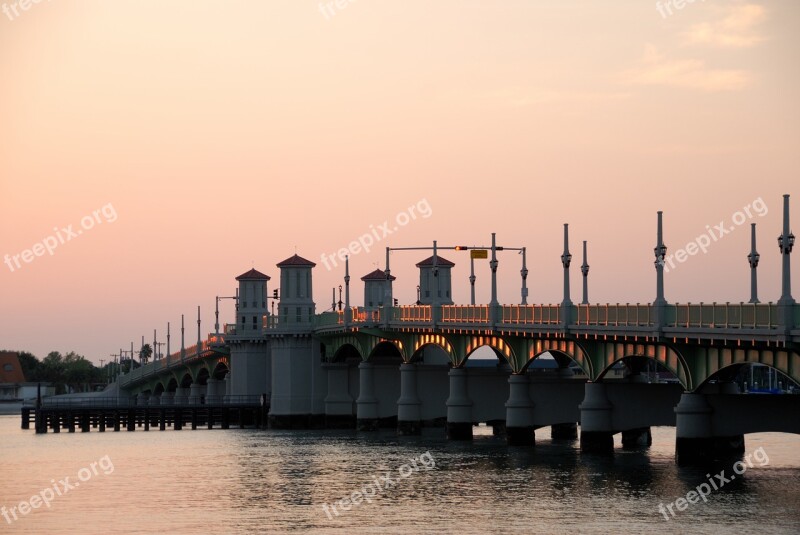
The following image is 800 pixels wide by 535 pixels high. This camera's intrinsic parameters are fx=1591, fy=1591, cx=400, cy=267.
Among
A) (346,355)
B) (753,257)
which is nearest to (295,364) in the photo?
(346,355)

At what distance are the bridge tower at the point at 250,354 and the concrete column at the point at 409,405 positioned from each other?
118ft

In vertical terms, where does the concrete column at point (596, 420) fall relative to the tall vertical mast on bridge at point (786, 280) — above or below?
below

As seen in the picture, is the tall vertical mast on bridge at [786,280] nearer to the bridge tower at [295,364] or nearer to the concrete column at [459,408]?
the concrete column at [459,408]

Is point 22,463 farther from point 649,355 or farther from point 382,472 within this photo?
point 649,355

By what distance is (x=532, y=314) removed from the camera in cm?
9994

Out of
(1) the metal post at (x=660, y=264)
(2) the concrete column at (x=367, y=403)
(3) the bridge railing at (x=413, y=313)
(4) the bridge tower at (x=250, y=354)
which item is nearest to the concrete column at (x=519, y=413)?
(3) the bridge railing at (x=413, y=313)

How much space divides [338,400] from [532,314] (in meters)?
51.8

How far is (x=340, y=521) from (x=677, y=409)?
23824 mm

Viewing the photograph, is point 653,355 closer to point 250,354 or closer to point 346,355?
point 346,355

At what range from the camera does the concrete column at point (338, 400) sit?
148000 mm

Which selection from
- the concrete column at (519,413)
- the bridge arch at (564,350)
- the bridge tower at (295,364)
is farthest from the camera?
the bridge tower at (295,364)

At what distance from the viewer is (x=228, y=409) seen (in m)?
161

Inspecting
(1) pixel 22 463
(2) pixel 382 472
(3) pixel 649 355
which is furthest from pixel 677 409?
(1) pixel 22 463

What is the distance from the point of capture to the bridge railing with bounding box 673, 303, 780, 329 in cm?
6969
